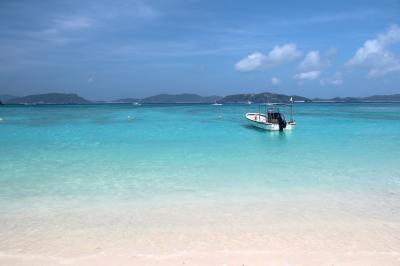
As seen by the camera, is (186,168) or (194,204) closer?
(194,204)

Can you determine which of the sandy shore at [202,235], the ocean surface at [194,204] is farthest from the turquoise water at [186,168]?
the sandy shore at [202,235]

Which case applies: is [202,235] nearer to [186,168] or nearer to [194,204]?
[194,204]

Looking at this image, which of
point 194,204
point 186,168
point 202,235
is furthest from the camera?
point 186,168

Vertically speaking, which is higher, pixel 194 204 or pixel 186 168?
pixel 186 168

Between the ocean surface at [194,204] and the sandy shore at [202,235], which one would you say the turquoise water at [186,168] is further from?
the sandy shore at [202,235]

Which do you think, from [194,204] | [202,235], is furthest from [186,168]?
[202,235]

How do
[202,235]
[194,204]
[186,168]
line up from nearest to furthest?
[202,235] < [194,204] < [186,168]

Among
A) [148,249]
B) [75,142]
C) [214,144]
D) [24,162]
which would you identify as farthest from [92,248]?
[75,142]

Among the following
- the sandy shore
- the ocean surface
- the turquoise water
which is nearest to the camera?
the sandy shore

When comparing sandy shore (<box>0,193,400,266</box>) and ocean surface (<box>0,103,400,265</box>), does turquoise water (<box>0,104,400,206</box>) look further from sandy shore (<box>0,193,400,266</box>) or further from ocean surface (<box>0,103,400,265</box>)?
sandy shore (<box>0,193,400,266</box>)

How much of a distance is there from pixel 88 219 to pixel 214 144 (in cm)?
1338

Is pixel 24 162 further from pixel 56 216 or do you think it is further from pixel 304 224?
pixel 304 224

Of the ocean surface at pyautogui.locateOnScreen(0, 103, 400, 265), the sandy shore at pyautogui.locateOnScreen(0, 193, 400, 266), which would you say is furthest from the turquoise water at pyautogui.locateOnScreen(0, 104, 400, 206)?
the sandy shore at pyautogui.locateOnScreen(0, 193, 400, 266)

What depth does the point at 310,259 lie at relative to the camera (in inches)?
233
